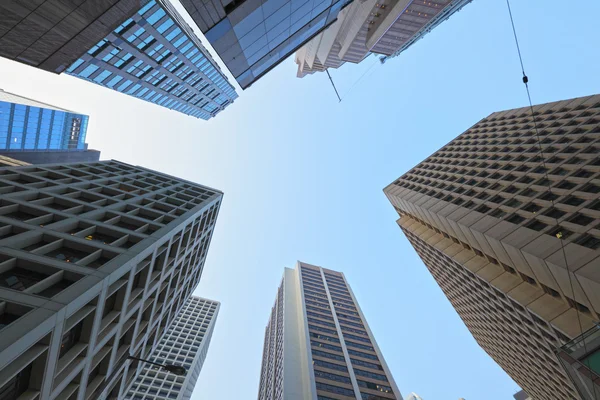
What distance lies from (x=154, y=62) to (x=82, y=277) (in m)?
52.5

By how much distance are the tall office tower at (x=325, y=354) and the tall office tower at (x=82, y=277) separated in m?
32.4

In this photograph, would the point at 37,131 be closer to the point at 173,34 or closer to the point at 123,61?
the point at 123,61

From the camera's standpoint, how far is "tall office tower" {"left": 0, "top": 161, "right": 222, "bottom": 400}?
13.9 metres

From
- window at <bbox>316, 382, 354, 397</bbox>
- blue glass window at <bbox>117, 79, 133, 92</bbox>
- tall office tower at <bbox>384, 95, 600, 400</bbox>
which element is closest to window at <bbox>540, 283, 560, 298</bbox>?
tall office tower at <bbox>384, 95, 600, 400</bbox>

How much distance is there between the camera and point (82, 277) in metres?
17.3

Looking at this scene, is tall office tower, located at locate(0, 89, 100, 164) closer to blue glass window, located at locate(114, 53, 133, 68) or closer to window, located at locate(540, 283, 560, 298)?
blue glass window, located at locate(114, 53, 133, 68)

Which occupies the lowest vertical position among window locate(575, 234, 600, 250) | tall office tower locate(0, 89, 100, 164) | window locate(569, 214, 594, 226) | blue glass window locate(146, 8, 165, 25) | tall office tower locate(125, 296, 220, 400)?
tall office tower locate(125, 296, 220, 400)

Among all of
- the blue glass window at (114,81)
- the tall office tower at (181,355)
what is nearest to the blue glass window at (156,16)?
the blue glass window at (114,81)

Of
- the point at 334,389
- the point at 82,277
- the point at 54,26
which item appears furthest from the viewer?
the point at 334,389

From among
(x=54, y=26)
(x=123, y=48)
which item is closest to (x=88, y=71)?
(x=123, y=48)

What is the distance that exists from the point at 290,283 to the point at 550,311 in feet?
286

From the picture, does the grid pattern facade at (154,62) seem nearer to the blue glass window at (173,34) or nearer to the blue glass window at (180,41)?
the blue glass window at (173,34)

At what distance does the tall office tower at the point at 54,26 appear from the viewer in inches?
369

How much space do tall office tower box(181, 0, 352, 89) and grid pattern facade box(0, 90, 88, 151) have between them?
63.1m
